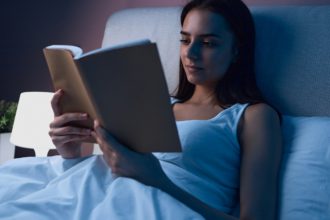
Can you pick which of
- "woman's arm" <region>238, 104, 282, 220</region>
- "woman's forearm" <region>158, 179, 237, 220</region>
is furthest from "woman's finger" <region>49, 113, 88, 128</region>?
"woman's arm" <region>238, 104, 282, 220</region>

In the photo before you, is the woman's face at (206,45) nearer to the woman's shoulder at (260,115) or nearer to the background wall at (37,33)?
the woman's shoulder at (260,115)

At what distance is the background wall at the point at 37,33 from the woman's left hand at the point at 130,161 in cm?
114

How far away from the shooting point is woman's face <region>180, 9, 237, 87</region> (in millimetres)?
1127

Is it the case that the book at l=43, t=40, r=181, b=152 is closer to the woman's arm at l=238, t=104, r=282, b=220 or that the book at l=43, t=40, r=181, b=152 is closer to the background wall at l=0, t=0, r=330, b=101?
the woman's arm at l=238, t=104, r=282, b=220

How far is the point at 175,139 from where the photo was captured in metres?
0.81

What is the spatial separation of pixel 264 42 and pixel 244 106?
23 centimetres

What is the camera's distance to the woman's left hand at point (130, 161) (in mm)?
861

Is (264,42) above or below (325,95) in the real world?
above

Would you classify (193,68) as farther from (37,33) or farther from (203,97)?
(37,33)

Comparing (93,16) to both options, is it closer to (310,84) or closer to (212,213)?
(310,84)

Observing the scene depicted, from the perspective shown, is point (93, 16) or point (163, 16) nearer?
point (163, 16)

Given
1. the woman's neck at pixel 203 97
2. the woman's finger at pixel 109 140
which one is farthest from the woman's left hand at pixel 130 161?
the woman's neck at pixel 203 97

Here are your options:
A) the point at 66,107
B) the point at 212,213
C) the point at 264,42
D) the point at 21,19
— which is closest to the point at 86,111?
the point at 66,107

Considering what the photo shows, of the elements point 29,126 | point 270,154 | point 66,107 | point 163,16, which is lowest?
point 29,126
